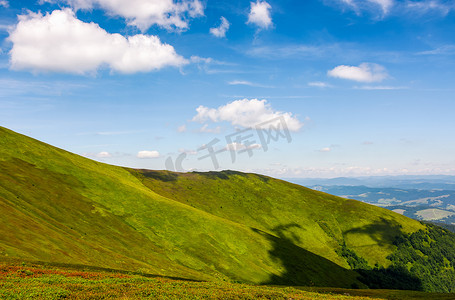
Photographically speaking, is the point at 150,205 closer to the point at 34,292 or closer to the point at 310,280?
the point at 310,280

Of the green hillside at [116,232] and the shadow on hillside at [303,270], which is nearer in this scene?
the green hillside at [116,232]

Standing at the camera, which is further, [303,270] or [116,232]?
[303,270]

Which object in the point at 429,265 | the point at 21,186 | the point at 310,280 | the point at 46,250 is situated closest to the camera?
the point at 46,250

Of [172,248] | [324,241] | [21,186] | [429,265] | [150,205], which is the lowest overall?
[429,265]

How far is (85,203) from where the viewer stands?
81688 mm

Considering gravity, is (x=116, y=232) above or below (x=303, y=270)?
above

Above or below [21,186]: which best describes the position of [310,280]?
below

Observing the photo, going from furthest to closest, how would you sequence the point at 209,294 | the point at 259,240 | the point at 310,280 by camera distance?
the point at 259,240, the point at 310,280, the point at 209,294

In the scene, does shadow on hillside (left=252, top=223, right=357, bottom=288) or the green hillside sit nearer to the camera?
the green hillside

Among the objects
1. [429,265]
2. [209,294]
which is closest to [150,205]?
[209,294]

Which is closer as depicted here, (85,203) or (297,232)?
(85,203)

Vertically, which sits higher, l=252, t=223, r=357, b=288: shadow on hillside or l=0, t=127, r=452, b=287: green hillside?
l=0, t=127, r=452, b=287: green hillside

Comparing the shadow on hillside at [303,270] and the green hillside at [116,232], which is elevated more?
the green hillside at [116,232]

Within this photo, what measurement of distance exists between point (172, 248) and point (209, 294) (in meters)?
59.7
